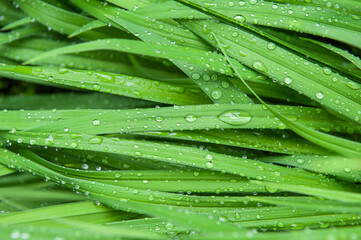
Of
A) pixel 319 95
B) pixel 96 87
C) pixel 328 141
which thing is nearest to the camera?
pixel 328 141

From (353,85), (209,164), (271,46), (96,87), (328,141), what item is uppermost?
(271,46)

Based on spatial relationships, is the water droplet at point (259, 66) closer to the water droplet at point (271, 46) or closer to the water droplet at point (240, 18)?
the water droplet at point (271, 46)

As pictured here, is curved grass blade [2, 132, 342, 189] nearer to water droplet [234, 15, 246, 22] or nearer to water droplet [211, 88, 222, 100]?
water droplet [211, 88, 222, 100]

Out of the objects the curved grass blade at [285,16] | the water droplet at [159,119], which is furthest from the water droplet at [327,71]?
the water droplet at [159,119]

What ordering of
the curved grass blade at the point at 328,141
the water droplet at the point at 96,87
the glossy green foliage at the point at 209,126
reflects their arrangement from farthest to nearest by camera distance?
the water droplet at the point at 96,87, the glossy green foliage at the point at 209,126, the curved grass blade at the point at 328,141

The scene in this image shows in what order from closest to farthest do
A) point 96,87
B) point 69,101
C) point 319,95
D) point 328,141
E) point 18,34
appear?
point 328,141, point 319,95, point 96,87, point 18,34, point 69,101

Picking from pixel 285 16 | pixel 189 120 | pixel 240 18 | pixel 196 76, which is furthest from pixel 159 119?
pixel 285 16

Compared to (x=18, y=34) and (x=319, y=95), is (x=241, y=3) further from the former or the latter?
(x=18, y=34)

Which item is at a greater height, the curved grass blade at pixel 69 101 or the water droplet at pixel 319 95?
the water droplet at pixel 319 95
